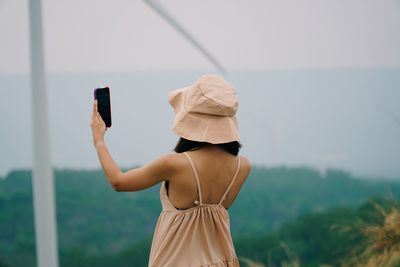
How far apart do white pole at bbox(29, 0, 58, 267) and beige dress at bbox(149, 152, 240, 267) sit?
323 centimetres

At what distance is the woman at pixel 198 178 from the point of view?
2.39 meters

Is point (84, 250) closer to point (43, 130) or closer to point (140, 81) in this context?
point (140, 81)

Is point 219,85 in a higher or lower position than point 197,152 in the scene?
higher

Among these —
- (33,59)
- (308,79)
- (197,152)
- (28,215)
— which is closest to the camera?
(197,152)

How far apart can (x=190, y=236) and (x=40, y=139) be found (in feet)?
10.9

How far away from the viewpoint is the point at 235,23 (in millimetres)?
8484

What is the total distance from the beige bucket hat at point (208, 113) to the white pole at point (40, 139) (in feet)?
10.5

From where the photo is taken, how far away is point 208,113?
97.0 inches

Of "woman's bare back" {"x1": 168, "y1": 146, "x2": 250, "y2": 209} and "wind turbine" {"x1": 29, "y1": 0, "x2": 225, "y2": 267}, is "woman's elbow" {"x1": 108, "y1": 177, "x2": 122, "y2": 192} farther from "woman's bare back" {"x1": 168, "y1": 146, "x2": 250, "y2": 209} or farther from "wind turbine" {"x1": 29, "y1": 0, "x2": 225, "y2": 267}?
"wind turbine" {"x1": 29, "y1": 0, "x2": 225, "y2": 267}

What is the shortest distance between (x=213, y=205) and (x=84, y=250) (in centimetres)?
582

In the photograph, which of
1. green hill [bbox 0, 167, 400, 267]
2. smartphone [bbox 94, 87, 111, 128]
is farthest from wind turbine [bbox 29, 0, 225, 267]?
smartphone [bbox 94, 87, 111, 128]

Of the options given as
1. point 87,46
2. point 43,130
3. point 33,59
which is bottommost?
point 43,130

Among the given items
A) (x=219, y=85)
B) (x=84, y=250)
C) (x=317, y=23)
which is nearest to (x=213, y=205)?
(x=219, y=85)

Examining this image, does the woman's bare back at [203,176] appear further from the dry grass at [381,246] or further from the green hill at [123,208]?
the green hill at [123,208]
